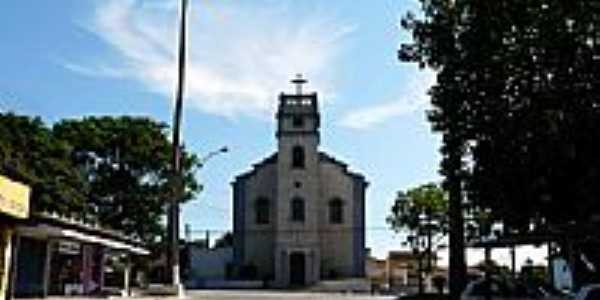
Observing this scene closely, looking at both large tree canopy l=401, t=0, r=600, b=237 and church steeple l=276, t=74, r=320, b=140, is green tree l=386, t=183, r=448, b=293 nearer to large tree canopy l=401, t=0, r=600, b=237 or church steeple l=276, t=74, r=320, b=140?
church steeple l=276, t=74, r=320, b=140

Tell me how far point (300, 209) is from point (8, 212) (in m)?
56.2

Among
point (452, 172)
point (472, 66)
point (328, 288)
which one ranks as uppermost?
point (472, 66)

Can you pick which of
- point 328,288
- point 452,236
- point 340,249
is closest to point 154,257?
point 328,288

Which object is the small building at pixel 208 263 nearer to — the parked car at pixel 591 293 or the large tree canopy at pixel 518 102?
the large tree canopy at pixel 518 102

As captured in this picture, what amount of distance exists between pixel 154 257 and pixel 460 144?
45.4 m

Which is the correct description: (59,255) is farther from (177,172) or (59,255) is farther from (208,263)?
(208,263)

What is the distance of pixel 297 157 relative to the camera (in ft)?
269

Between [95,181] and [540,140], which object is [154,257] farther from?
[540,140]

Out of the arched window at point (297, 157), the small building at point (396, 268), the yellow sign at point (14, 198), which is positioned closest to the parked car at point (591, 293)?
the yellow sign at point (14, 198)

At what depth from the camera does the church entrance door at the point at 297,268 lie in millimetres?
78975

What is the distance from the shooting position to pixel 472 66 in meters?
25.0

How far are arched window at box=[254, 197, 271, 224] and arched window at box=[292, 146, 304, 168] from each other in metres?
3.97

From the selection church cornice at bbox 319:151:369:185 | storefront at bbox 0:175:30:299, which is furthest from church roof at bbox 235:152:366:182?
storefront at bbox 0:175:30:299

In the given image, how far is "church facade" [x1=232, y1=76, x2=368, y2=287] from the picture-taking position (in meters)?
80.9
